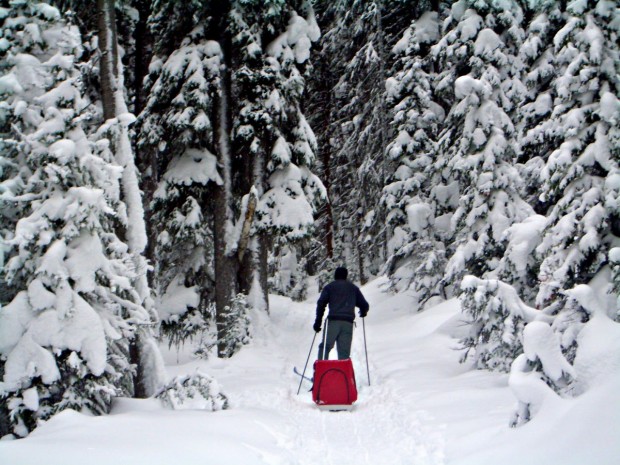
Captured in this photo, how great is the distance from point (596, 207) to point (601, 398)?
3.89m

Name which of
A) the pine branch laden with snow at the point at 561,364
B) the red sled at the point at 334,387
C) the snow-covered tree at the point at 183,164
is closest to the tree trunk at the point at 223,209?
the snow-covered tree at the point at 183,164

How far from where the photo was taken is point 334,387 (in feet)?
27.6

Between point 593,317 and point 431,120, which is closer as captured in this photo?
point 593,317

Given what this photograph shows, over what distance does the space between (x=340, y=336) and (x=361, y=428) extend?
2.92 m

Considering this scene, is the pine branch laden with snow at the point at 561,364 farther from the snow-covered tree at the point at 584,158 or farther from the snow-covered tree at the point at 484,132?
the snow-covered tree at the point at 484,132

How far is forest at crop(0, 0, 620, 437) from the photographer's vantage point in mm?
6145

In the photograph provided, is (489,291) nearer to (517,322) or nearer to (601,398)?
(517,322)

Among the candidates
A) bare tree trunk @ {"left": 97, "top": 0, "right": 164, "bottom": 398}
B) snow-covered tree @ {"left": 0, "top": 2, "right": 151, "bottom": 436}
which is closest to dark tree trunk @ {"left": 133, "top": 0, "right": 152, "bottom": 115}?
bare tree trunk @ {"left": 97, "top": 0, "right": 164, "bottom": 398}

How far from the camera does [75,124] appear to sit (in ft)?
21.3

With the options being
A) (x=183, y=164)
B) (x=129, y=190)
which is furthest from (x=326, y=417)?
(x=183, y=164)

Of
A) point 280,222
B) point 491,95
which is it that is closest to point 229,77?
point 280,222

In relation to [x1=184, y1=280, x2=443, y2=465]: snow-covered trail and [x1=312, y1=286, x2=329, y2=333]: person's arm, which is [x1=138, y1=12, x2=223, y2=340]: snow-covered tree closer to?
[x1=184, y1=280, x2=443, y2=465]: snow-covered trail

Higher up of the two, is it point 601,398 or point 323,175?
point 323,175

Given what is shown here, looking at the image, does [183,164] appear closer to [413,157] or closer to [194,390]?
[194,390]
